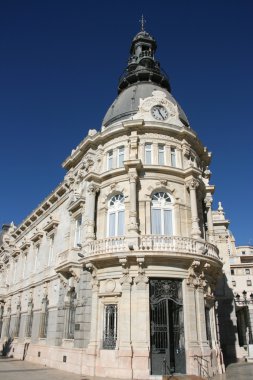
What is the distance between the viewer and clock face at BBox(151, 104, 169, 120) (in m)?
22.1

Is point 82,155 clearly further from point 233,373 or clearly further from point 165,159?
point 233,373

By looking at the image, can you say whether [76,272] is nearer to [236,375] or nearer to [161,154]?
[161,154]

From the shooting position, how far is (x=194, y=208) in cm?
1995

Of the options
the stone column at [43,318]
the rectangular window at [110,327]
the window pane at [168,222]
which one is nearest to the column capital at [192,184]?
the window pane at [168,222]

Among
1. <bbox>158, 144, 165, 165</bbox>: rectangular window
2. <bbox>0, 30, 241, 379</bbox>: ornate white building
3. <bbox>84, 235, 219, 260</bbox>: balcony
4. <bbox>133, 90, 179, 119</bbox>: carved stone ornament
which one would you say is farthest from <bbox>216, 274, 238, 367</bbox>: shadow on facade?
<bbox>133, 90, 179, 119</bbox>: carved stone ornament

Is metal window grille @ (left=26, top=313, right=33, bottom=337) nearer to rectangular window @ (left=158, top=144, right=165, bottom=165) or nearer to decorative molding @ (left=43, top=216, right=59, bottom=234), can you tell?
decorative molding @ (left=43, top=216, right=59, bottom=234)

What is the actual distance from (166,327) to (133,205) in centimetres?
657

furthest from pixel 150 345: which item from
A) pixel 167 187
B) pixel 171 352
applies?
Answer: pixel 167 187

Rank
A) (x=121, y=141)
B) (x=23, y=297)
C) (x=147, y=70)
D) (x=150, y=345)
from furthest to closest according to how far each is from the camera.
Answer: (x=23, y=297) < (x=147, y=70) < (x=121, y=141) < (x=150, y=345)

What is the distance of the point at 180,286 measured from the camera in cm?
1806

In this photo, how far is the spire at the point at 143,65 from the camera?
1091 inches

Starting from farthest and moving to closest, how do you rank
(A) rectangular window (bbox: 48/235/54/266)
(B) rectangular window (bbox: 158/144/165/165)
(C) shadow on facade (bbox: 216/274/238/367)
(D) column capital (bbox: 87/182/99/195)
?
(C) shadow on facade (bbox: 216/274/238/367) < (A) rectangular window (bbox: 48/235/54/266) < (B) rectangular window (bbox: 158/144/165/165) < (D) column capital (bbox: 87/182/99/195)

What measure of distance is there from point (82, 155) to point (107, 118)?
3.54 meters

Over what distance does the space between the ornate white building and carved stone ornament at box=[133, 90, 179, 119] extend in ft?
0.24
